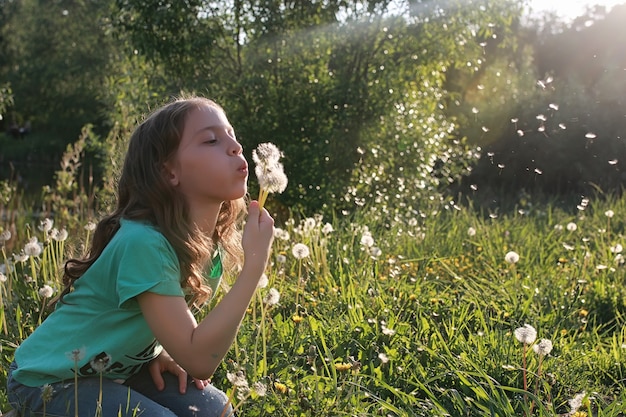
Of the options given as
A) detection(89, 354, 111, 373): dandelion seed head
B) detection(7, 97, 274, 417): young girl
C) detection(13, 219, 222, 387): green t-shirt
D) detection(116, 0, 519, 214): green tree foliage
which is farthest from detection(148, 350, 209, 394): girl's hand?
detection(116, 0, 519, 214): green tree foliage

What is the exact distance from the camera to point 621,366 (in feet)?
8.61

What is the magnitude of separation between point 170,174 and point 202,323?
47 cm

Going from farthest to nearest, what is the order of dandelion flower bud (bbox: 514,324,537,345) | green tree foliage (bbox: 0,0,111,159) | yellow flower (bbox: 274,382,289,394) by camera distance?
green tree foliage (bbox: 0,0,111,159) → yellow flower (bbox: 274,382,289,394) → dandelion flower bud (bbox: 514,324,537,345)

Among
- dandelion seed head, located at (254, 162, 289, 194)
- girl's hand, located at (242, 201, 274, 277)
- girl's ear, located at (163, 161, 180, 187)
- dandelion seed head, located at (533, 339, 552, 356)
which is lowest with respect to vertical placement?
dandelion seed head, located at (533, 339, 552, 356)

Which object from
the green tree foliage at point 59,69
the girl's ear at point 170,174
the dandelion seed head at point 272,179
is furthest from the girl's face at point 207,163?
the green tree foliage at point 59,69

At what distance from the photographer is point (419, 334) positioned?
270 centimetres

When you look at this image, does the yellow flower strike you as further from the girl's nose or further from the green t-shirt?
the girl's nose

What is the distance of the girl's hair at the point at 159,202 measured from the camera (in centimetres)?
193

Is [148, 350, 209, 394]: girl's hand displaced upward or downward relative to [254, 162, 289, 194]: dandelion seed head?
downward

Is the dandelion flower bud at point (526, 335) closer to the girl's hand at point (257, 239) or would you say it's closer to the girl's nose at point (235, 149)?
the girl's hand at point (257, 239)

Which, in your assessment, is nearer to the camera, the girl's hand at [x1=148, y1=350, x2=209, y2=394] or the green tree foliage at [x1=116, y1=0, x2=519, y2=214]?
the girl's hand at [x1=148, y1=350, x2=209, y2=394]

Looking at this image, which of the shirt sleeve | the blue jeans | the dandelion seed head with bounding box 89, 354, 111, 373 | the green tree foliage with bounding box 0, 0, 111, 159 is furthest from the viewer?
the green tree foliage with bounding box 0, 0, 111, 159

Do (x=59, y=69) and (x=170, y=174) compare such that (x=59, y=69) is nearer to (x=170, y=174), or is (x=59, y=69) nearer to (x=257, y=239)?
(x=170, y=174)

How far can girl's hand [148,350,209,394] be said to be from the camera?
2088 millimetres
